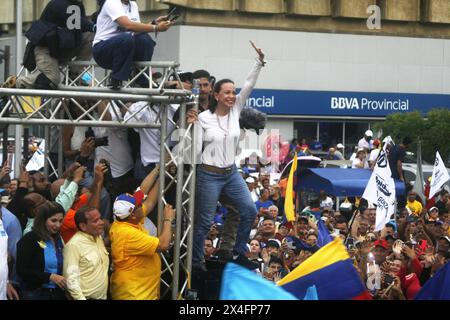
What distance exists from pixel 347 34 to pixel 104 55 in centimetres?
3105

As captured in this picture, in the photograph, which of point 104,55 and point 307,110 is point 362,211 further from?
point 307,110

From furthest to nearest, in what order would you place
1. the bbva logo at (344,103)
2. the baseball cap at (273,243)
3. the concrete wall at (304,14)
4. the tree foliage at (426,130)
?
the bbva logo at (344,103) < the concrete wall at (304,14) < the tree foliage at (426,130) < the baseball cap at (273,243)

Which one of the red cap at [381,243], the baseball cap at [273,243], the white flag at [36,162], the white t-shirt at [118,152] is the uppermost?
the white t-shirt at [118,152]

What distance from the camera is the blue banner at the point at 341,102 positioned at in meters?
43.1

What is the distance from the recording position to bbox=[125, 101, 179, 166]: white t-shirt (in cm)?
1309

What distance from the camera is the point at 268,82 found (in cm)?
4316

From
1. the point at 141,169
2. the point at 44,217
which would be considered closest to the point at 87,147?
the point at 141,169

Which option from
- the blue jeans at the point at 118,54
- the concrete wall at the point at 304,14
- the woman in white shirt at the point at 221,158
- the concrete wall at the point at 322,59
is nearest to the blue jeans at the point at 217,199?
the woman in white shirt at the point at 221,158

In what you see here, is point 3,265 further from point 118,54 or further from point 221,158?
point 221,158

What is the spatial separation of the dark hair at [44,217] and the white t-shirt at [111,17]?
6.15 ft

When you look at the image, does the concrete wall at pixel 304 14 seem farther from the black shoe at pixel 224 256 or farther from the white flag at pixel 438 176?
the black shoe at pixel 224 256

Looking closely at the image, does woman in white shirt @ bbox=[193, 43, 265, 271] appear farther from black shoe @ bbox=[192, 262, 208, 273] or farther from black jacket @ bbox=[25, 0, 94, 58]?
black jacket @ bbox=[25, 0, 94, 58]

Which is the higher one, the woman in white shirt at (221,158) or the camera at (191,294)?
the woman in white shirt at (221,158)

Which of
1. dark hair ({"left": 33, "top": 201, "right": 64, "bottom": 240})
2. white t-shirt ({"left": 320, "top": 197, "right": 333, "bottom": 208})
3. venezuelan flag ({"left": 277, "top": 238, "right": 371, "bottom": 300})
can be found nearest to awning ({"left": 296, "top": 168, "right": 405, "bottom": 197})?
white t-shirt ({"left": 320, "top": 197, "right": 333, "bottom": 208})
